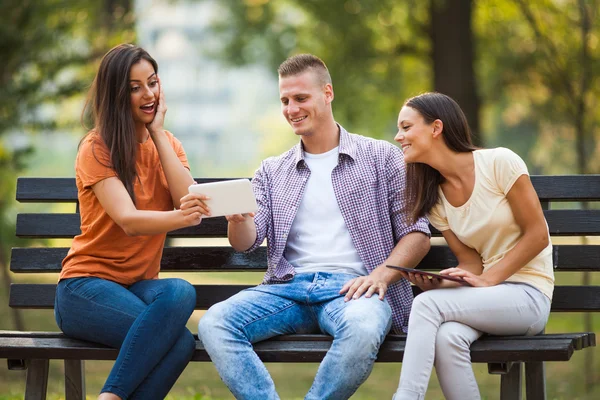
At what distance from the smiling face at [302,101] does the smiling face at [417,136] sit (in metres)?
0.59

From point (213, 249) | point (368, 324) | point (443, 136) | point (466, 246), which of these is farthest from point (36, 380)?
point (443, 136)

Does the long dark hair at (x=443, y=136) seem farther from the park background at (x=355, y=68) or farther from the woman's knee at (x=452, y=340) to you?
the park background at (x=355, y=68)

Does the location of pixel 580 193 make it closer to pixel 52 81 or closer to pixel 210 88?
pixel 52 81

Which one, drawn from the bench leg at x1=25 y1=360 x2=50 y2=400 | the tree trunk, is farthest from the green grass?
the tree trunk

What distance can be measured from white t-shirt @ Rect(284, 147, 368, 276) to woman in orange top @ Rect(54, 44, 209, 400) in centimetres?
60

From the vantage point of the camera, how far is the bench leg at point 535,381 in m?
4.06

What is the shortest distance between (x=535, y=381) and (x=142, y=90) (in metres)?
2.27

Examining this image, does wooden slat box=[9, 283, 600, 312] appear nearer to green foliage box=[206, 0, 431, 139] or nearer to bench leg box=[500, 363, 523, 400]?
bench leg box=[500, 363, 523, 400]

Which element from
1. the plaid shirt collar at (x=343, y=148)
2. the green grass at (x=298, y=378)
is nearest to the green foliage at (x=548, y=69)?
the green grass at (x=298, y=378)

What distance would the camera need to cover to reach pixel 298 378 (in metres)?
9.19

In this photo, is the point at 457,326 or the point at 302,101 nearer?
the point at 457,326

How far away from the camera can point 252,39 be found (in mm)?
15609

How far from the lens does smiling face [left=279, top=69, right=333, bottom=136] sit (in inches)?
177

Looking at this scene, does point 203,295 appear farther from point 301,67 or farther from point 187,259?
point 301,67
